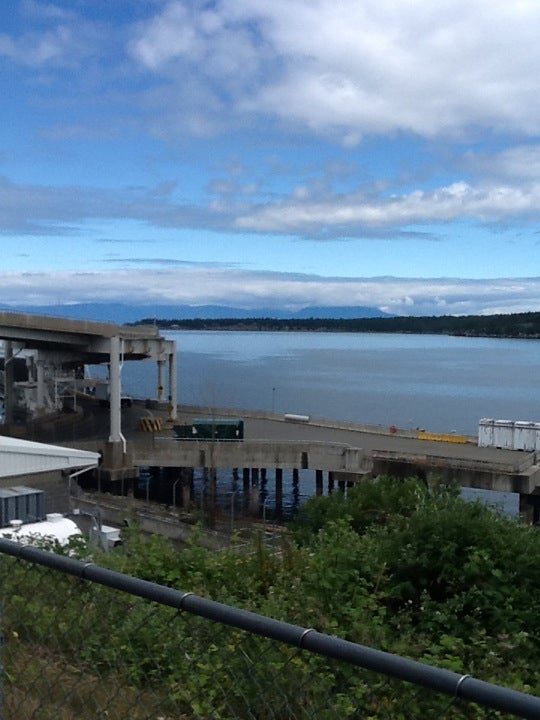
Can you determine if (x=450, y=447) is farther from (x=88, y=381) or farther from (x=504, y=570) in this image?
(x=88, y=381)

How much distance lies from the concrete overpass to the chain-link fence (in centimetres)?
3195

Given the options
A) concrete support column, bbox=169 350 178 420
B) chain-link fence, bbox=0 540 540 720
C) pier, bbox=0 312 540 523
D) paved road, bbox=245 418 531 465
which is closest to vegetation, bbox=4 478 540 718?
chain-link fence, bbox=0 540 540 720

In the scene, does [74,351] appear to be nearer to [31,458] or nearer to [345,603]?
[31,458]

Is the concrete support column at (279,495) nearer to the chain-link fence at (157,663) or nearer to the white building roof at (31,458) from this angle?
the white building roof at (31,458)

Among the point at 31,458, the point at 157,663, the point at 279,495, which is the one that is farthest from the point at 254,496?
the point at 157,663

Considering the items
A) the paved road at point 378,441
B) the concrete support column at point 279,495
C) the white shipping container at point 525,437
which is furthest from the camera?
the concrete support column at point 279,495

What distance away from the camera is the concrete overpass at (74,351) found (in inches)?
1473

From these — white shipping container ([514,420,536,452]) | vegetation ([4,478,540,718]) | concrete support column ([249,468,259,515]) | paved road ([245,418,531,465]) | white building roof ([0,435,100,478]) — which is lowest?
concrete support column ([249,468,259,515])

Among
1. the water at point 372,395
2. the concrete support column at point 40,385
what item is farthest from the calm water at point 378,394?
the concrete support column at point 40,385

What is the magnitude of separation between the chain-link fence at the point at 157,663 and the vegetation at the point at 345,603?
28 millimetres

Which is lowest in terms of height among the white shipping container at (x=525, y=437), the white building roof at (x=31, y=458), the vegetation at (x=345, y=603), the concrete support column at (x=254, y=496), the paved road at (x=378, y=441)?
the concrete support column at (x=254, y=496)

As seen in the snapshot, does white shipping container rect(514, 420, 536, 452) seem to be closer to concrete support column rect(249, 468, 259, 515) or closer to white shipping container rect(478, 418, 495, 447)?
white shipping container rect(478, 418, 495, 447)

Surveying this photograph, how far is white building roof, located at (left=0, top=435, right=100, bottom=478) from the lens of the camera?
24234 millimetres

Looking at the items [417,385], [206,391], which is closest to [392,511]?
[206,391]
